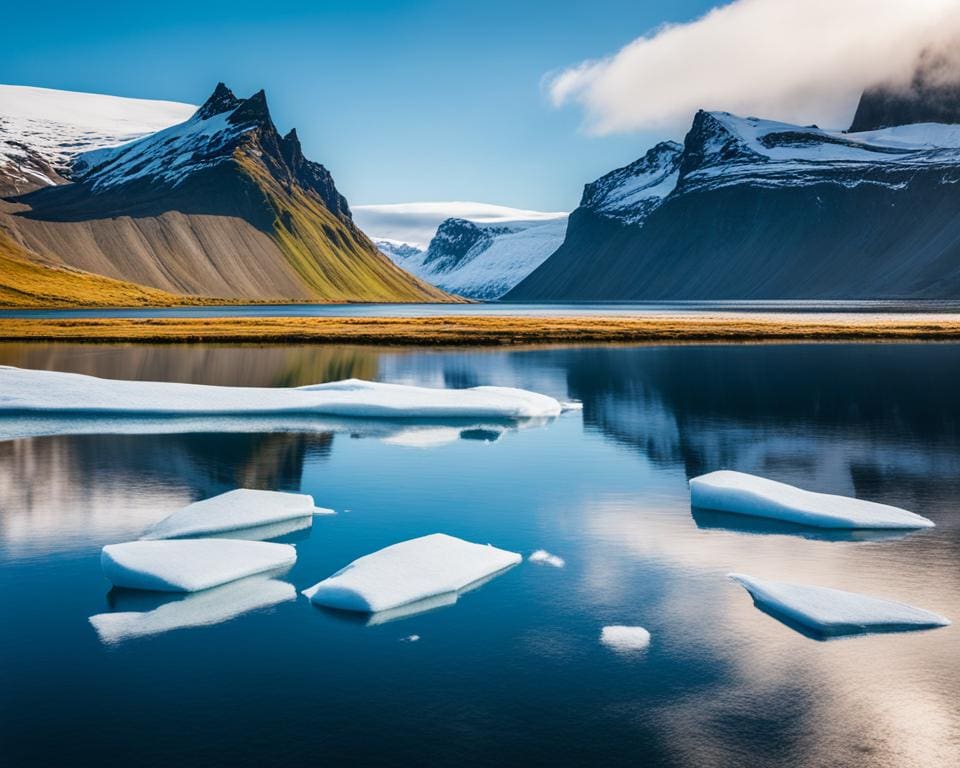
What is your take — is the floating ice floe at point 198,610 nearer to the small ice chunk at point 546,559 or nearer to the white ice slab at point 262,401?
the small ice chunk at point 546,559

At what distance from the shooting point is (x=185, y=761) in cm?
1015

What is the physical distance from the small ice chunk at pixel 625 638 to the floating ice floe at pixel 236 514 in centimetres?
883

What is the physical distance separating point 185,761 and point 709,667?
7.17 metres

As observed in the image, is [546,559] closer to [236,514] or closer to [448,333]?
[236,514]

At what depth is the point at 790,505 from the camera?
67.8 ft

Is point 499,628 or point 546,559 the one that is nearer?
point 499,628

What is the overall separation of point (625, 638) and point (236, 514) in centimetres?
1013

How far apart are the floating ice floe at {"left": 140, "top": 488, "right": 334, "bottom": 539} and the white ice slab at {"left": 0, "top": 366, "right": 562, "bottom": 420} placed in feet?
53.0

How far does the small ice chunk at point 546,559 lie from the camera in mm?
17266

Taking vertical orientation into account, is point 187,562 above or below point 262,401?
below

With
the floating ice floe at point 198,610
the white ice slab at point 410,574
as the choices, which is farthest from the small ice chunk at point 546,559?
the floating ice floe at point 198,610

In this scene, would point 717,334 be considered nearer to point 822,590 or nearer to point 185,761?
point 822,590

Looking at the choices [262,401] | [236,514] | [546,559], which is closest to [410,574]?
[546,559]

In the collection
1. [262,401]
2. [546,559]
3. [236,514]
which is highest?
[262,401]
